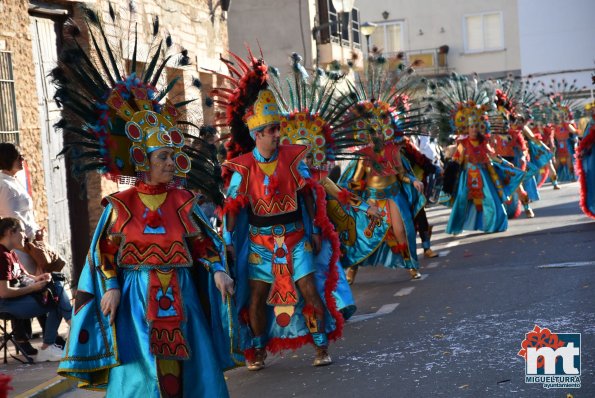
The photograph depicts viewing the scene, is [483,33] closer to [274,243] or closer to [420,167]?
[420,167]

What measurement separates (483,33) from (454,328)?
41.8 m

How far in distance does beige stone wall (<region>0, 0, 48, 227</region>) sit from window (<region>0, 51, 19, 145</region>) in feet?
0.36

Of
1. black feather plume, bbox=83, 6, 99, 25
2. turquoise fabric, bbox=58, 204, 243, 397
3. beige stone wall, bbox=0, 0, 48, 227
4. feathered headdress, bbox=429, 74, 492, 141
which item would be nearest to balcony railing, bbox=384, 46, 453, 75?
feathered headdress, bbox=429, 74, 492, 141

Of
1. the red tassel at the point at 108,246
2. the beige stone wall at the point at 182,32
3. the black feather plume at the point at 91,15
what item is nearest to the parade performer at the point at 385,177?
the beige stone wall at the point at 182,32

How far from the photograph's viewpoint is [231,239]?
26.5 ft

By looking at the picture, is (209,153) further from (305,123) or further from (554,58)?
(554,58)

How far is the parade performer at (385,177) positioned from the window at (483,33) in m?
37.6

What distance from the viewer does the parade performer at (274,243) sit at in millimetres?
7980

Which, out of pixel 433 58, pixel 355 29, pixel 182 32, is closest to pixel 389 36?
pixel 433 58

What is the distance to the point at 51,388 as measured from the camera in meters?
7.82

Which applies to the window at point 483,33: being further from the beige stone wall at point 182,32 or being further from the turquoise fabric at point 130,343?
the turquoise fabric at point 130,343

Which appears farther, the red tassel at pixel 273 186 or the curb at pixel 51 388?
the red tassel at pixel 273 186

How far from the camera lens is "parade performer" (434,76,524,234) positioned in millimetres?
16359
